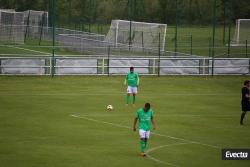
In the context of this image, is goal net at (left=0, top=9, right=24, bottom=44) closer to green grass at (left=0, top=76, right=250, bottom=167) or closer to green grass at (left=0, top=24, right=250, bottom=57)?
green grass at (left=0, top=24, right=250, bottom=57)

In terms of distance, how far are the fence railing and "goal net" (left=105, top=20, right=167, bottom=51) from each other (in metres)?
9.94

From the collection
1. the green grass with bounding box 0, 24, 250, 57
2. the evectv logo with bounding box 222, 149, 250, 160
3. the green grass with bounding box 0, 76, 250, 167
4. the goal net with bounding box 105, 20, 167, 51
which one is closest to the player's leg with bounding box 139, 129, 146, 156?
the green grass with bounding box 0, 76, 250, 167

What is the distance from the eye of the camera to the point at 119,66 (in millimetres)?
53125

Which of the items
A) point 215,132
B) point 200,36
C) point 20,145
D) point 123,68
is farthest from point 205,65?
point 200,36

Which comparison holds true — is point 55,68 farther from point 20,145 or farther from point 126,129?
point 20,145

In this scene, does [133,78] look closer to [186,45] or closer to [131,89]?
[131,89]

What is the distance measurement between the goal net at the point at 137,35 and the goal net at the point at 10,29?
10.2 m

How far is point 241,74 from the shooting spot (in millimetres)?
54594

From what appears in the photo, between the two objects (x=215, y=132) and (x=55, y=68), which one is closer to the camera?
(x=215, y=132)

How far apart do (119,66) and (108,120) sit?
1934 cm

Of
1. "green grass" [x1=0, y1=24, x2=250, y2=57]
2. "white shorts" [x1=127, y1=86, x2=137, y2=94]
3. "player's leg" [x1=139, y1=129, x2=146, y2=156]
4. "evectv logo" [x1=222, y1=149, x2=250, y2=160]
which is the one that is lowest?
"evectv logo" [x1=222, y1=149, x2=250, y2=160]

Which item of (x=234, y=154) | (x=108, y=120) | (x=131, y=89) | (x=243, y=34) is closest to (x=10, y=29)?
(x=243, y=34)

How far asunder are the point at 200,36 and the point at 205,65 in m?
35.3

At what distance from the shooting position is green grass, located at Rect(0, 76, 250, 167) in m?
25.3
